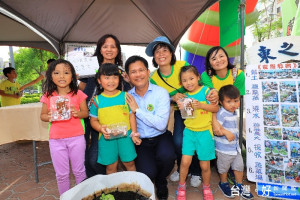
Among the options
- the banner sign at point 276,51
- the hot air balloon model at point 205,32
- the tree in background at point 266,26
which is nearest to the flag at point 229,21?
the hot air balloon model at point 205,32

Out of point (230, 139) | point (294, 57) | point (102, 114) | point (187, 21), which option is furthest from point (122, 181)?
point (187, 21)

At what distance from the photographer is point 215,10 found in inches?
204

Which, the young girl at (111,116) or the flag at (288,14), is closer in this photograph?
the young girl at (111,116)

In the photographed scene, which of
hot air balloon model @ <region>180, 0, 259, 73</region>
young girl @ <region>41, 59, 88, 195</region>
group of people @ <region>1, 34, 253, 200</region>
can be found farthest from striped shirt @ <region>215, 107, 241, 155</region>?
hot air balloon model @ <region>180, 0, 259, 73</region>

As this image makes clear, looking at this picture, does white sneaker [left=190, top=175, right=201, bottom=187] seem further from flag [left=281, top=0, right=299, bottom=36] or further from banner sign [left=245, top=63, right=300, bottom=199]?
flag [left=281, top=0, right=299, bottom=36]

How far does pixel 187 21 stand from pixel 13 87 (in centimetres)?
507

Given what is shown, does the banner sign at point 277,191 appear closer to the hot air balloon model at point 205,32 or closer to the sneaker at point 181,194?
the sneaker at point 181,194

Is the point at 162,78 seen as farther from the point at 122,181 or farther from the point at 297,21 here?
the point at 297,21

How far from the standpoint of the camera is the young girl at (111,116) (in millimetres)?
Answer: 2088

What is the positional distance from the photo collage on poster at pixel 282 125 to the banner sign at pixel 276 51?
255mm

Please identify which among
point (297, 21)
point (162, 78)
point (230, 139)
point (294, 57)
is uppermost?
point (297, 21)

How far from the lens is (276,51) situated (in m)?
2.45

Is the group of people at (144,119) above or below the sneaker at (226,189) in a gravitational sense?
above

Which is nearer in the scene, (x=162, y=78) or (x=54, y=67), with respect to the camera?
(x=54, y=67)
